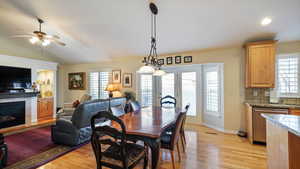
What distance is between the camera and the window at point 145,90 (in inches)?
204

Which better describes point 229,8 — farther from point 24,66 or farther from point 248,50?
point 24,66

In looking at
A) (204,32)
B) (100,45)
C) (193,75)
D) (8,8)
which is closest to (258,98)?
(193,75)

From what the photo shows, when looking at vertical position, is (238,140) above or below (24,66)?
below

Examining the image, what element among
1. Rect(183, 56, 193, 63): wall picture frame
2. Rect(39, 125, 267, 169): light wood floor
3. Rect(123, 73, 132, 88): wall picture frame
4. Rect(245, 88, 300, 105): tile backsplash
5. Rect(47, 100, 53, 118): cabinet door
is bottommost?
Rect(39, 125, 267, 169): light wood floor

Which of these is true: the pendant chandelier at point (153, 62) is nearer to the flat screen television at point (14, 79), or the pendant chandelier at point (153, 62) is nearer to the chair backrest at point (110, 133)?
the chair backrest at point (110, 133)

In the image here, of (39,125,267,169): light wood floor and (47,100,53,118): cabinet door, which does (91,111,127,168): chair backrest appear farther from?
(47,100,53,118): cabinet door

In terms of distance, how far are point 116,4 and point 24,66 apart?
445cm

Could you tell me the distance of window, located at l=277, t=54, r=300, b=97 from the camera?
3.35 meters

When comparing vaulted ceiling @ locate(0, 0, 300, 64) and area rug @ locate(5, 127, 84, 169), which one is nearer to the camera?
area rug @ locate(5, 127, 84, 169)

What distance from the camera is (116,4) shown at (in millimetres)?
2916

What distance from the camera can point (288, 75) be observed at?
3418mm

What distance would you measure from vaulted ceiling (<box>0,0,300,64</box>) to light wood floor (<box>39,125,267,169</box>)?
8.47 feet

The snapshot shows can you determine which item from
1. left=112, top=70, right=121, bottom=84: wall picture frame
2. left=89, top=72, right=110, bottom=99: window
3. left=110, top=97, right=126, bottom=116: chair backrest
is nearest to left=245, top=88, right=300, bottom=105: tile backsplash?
left=110, top=97, right=126, bottom=116: chair backrest

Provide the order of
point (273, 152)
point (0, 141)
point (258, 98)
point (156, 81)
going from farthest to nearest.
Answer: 1. point (156, 81)
2. point (258, 98)
3. point (0, 141)
4. point (273, 152)
